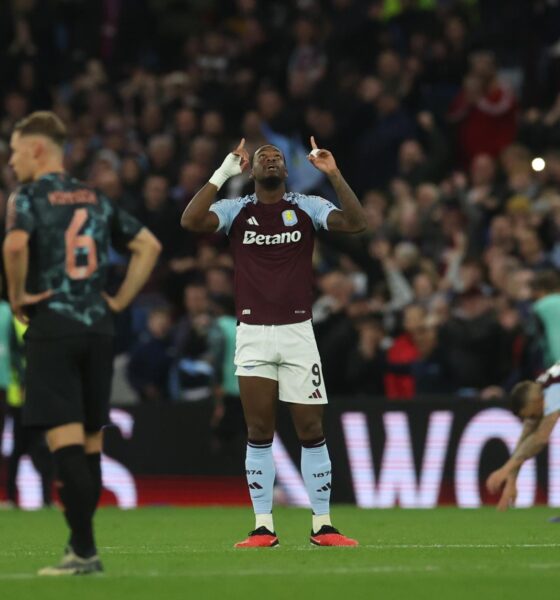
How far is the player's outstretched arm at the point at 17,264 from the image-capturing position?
8.23 metres

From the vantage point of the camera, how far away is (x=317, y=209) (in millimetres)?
10844

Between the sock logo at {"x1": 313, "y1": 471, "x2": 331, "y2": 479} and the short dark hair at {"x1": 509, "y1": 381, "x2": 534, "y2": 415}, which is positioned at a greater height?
the short dark hair at {"x1": 509, "y1": 381, "x2": 534, "y2": 415}

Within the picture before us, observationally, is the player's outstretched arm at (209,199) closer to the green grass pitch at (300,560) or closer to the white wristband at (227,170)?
the white wristband at (227,170)

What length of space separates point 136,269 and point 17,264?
663 millimetres

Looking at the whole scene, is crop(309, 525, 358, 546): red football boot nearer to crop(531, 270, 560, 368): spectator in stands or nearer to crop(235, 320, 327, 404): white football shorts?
crop(235, 320, 327, 404): white football shorts

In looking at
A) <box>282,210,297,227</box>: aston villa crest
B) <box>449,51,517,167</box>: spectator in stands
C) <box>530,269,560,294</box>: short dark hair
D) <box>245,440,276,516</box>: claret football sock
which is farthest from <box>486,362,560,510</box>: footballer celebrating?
<box>449,51,517,167</box>: spectator in stands

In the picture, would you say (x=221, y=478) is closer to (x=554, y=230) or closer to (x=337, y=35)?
(x=554, y=230)

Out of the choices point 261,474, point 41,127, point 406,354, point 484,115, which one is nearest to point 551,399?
point 261,474

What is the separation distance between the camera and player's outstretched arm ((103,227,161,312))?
336 inches

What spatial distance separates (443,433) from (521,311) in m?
1.60

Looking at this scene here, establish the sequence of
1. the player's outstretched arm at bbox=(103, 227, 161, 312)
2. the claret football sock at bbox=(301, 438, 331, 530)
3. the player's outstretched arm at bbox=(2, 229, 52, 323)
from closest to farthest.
Answer: the player's outstretched arm at bbox=(2, 229, 52, 323) < the player's outstretched arm at bbox=(103, 227, 161, 312) < the claret football sock at bbox=(301, 438, 331, 530)

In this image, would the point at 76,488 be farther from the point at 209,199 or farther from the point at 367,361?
the point at 367,361

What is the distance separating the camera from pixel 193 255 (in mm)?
20281

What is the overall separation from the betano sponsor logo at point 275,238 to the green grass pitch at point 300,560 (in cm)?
192
